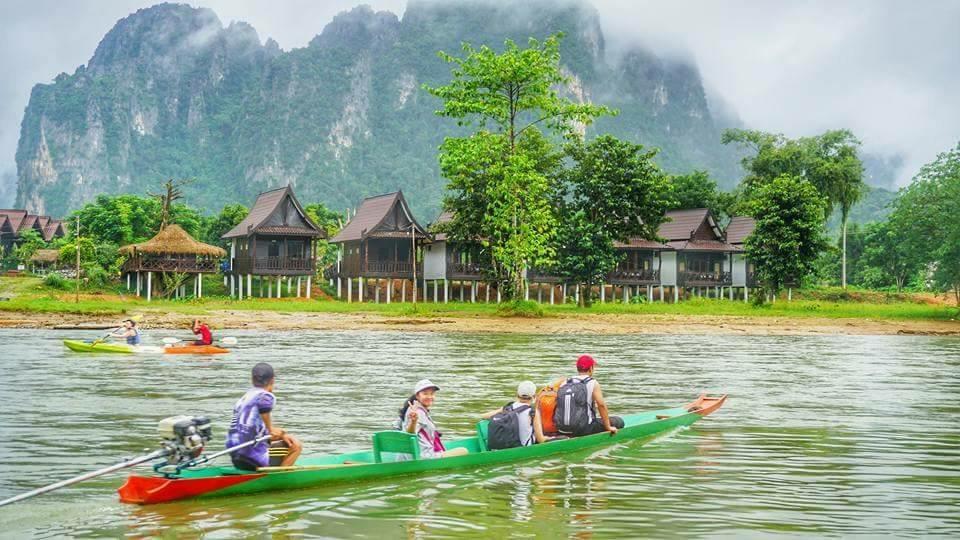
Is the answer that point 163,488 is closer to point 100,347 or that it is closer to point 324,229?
point 100,347

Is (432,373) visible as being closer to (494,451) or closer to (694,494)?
(494,451)

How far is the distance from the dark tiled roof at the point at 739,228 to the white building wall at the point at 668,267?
6023 mm

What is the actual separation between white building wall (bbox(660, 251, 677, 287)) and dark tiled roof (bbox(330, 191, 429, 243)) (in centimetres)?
1708

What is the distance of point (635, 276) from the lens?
64688 mm

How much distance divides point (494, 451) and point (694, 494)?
2.61 metres

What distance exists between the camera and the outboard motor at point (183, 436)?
9586 mm

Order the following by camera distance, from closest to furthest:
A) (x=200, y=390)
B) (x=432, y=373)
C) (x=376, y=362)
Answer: (x=200, y=390)
(x=432, y=373)
(x=376, y=362)

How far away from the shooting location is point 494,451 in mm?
12172

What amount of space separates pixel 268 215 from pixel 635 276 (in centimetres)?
2431

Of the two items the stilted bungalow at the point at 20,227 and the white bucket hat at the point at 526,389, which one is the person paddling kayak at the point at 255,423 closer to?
the white bucket hat at the point at 526,389

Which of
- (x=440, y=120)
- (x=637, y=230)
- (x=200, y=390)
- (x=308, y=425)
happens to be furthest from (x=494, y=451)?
(x=440, y=120)

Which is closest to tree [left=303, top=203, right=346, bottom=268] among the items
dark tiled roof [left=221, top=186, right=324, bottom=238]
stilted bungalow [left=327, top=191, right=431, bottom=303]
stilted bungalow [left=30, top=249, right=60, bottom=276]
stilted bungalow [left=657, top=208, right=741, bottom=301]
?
dark tiled roof [left=221, top=186, right=324, bottom=238]

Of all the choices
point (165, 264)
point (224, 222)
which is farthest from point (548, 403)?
point (224, 222)

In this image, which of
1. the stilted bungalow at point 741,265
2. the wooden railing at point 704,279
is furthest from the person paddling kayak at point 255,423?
the stilted bungalow at point 741,265
